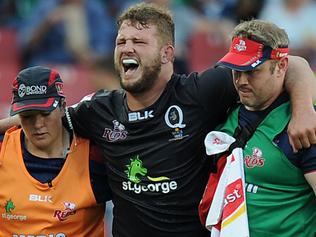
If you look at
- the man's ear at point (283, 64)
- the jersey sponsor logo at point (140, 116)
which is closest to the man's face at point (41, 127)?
the jersey sponsor logo at point (140, 116)

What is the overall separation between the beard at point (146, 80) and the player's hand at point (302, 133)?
812 millimetres

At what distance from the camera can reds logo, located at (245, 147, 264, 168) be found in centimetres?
418

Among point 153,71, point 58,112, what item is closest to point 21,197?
point 58,112

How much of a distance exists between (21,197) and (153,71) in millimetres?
995

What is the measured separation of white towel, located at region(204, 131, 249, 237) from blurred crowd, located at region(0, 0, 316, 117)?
5.69m

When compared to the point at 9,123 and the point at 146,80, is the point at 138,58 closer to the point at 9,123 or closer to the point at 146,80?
the point at 146,80

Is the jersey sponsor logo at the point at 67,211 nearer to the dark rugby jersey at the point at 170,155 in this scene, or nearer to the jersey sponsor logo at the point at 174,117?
the dark rugby jersey at the point at 170,155

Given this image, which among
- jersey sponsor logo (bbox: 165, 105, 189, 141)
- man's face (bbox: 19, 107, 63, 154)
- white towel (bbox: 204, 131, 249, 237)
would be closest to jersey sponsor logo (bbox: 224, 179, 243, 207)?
white towel (bbox: 204, 131, 249, 237)

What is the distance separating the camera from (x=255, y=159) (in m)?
4.20

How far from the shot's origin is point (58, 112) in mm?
4852

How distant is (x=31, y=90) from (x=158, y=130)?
0.75 meters

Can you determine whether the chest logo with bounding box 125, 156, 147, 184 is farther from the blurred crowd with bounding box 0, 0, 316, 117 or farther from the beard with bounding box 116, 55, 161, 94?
the blurred crowd with bounding box 0, 0, 316, 117

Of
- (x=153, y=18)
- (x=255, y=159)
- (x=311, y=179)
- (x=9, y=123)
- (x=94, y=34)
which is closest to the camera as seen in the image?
(x=311, y=179)

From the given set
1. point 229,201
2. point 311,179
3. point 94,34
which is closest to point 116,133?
point 229,201
